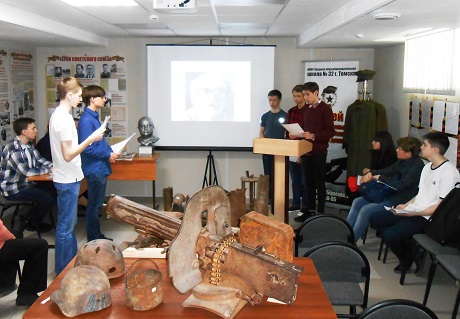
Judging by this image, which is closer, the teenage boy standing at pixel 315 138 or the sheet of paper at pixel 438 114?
the sheet of paper at pixel 438 114

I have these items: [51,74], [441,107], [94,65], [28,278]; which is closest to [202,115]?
[94,65]

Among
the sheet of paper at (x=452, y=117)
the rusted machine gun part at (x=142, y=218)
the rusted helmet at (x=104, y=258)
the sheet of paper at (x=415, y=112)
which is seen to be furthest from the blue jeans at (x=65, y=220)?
the sheet of paper at (x=415, y=112)

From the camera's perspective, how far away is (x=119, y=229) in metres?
6.13

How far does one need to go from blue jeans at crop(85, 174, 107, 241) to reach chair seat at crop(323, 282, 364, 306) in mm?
2702

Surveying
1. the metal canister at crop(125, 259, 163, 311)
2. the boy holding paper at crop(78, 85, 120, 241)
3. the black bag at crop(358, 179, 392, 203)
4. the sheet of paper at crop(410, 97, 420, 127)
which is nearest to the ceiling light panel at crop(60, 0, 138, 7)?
the boy holding paper at crop(78, 85, 120, 241)

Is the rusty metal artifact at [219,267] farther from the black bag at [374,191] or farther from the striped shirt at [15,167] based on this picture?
the striped shirt at [15,167]

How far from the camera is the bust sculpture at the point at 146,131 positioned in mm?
6852

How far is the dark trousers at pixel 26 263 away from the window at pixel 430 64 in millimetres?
3805

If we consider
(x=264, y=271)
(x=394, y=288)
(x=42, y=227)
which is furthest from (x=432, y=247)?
(x=42, y=227)

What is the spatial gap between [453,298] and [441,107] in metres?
1.91

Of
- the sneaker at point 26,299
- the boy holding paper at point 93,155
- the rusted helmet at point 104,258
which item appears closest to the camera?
the rusted helmet at point 104,258

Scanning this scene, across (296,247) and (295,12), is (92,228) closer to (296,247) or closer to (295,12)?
(296,247)

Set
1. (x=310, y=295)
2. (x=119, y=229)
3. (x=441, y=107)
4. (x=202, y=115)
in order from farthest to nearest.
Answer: (x=202, y=115), (x=119, y=229), (x=441, y=107), (x=310, y=295)

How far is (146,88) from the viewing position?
7.61m
